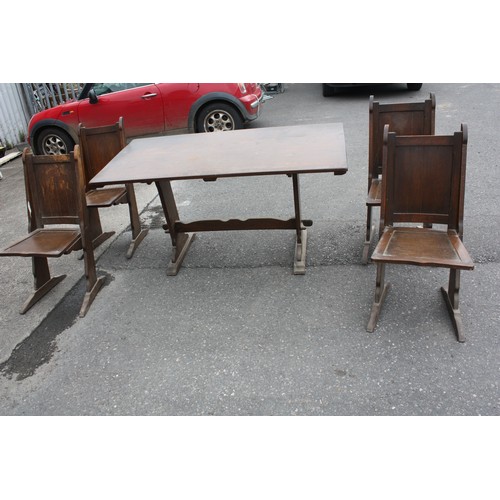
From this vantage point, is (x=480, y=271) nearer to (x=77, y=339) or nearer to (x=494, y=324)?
(x=494, y=324)

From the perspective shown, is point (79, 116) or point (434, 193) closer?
point (434, 193)

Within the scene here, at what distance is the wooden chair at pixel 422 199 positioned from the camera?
3.04 m

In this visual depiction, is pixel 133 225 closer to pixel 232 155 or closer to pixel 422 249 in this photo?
pixel 232 155

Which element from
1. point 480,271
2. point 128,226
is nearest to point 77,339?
point 128,226

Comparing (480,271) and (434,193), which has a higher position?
(434,193)

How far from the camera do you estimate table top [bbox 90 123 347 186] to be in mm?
3436

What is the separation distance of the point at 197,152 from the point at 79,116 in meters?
4.07

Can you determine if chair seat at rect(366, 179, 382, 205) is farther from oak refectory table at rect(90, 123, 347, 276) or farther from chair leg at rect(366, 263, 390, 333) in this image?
chair leg at rect(366, 263, 390, 333)

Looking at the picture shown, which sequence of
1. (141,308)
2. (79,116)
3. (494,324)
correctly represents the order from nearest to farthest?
1. (494,324)
2. (141,308)
3. (79,116)

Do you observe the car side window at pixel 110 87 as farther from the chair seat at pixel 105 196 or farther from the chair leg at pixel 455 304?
the chair leg at pixel 455 304

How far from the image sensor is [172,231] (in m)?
4.28

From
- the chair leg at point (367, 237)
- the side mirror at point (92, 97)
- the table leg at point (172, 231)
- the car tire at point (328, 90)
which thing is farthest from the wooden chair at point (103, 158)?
the car tire at point (328, 90)

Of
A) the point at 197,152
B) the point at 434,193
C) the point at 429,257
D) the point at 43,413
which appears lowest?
the point at 43,413

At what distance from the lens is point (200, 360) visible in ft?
10.1
